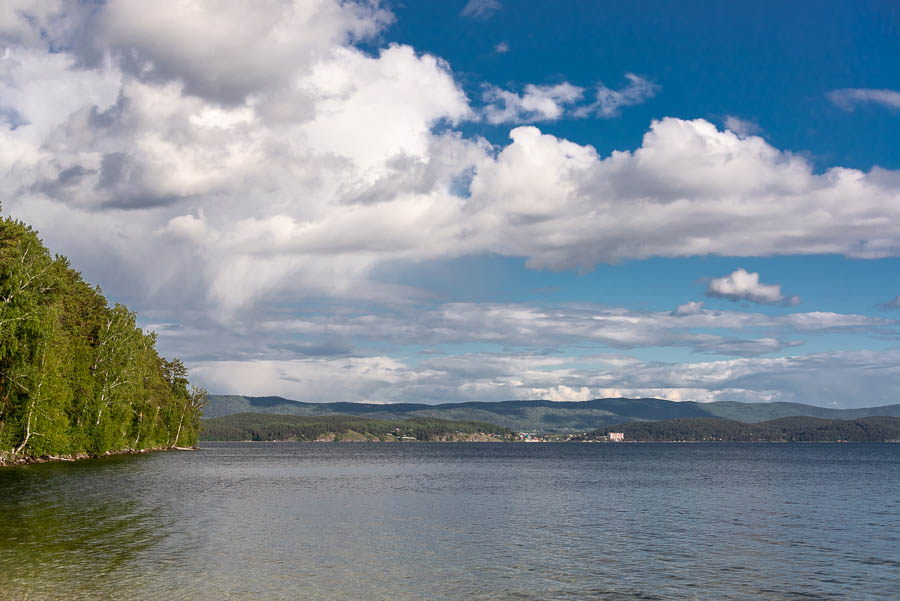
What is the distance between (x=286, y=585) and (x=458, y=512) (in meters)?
29.3

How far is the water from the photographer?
96.0ft

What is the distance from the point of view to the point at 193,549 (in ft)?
120

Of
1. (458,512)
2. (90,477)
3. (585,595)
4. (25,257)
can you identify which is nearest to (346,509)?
(458,512)

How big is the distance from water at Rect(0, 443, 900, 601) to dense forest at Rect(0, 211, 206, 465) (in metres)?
13.3

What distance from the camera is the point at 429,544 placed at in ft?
133

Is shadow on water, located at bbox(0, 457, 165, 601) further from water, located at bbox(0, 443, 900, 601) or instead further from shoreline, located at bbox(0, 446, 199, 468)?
shoreline, located at bbox(0, 446, 199, 468)

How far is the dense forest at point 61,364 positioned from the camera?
76.2 m

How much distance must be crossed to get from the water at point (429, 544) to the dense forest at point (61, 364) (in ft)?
43.7

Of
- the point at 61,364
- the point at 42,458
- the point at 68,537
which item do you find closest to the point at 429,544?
the point at 68,537

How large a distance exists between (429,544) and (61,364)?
7329 cm

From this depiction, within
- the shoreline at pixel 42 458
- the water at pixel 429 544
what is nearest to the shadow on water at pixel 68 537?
the water at pixel 429 544

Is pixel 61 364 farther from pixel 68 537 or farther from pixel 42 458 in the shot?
pixel 68 537

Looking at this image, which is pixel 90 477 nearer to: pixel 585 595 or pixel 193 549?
pixel 193 549

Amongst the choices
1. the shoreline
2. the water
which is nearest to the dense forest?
the shoreline
